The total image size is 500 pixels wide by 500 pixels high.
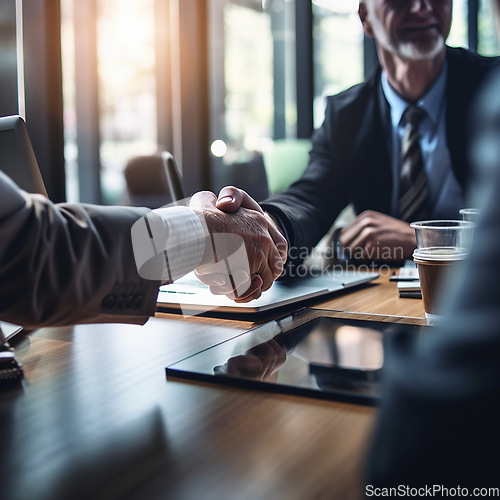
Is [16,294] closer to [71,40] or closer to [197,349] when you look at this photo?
[197,349]

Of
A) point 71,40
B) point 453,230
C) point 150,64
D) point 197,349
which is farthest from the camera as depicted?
point 150,64

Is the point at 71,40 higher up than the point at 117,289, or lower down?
higher up

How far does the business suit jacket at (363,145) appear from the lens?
6.77 feet

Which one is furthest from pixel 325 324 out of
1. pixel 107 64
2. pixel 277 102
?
pixel 107 64

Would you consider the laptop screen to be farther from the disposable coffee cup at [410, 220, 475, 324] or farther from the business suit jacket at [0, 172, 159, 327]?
the disposable coffee cup at [410, 220, 475, 324]

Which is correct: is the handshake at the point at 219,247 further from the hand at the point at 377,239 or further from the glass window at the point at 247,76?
the glass window at the point at 247,76

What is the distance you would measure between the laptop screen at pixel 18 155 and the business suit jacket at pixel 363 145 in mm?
1121

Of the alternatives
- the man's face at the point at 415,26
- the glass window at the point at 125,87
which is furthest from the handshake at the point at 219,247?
the glass window at the point at 125,87

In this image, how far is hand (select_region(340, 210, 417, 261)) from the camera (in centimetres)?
176

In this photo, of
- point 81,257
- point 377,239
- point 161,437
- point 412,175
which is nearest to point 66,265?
point 81,257

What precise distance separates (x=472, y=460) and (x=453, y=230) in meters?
0.66

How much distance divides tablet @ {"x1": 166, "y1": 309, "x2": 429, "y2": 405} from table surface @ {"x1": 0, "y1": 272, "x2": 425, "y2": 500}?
1cm

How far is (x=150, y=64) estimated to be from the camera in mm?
3721

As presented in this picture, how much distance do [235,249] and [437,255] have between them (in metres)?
0.33
